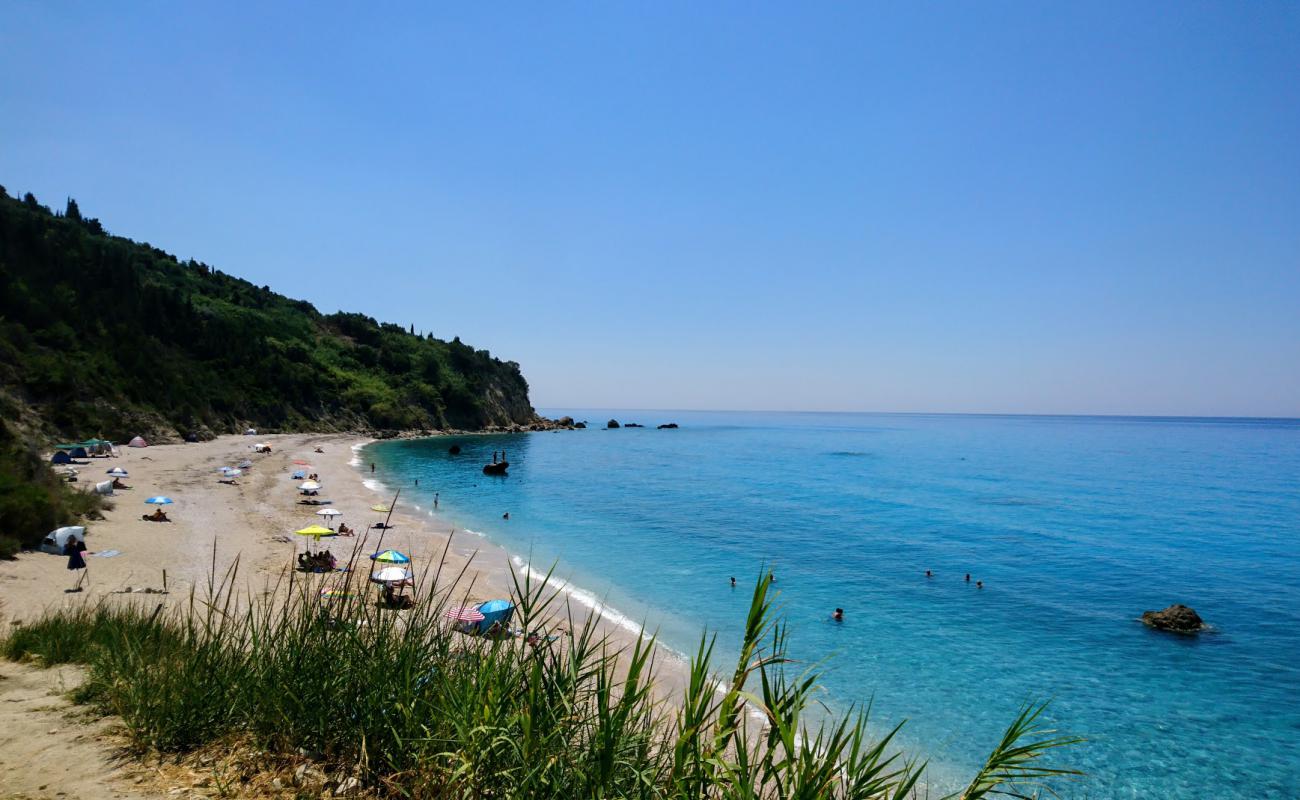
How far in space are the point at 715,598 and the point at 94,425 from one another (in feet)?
168

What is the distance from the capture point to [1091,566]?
29000mm

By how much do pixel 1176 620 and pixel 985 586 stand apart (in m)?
6.06

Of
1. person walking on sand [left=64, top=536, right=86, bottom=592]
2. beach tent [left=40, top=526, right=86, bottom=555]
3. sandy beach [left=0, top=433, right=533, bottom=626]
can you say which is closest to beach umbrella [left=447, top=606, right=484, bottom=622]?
sandy beach [left=0, top=433, right=533, bottom=626]

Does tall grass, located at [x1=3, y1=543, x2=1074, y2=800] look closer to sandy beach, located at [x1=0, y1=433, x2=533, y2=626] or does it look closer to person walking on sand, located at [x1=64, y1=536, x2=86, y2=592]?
sandy beach, located at [x1=0, y1=433, x2=533, y2=626]

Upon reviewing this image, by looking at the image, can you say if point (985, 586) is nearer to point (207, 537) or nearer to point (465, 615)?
point (465, 615)

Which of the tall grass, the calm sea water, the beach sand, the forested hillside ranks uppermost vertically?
the forested hillside

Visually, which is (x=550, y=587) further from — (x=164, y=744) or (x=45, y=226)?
(x=45, y=226)

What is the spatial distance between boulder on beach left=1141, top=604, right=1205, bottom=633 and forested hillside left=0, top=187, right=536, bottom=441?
63.5m

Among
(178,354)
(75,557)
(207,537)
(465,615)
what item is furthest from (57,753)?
(178,354)

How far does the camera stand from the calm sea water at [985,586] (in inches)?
537

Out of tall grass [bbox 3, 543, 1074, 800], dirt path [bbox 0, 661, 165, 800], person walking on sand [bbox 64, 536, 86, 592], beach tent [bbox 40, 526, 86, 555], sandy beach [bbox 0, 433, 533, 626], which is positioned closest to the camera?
tall grass [bbox 3, 543, 1074, 800]

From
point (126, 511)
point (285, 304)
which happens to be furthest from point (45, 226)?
point (126, 511)

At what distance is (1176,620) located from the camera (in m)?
20.4

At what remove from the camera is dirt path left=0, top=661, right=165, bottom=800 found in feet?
15.0
